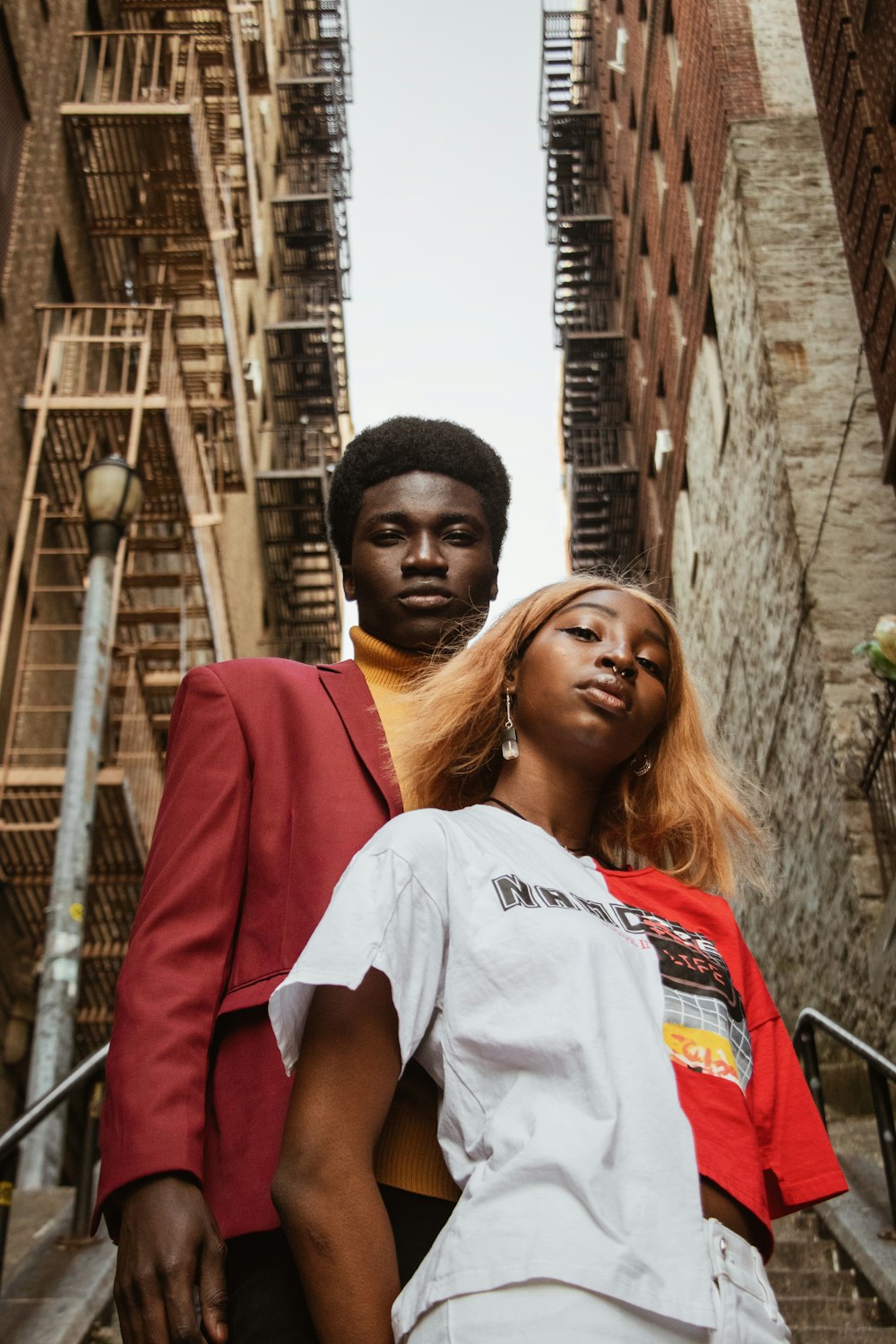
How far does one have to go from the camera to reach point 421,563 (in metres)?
3.19

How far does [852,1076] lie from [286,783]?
996 centimetres

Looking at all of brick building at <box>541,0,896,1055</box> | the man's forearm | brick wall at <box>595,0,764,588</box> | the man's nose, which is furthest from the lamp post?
brick wall at <box>595,0,764,588</box>

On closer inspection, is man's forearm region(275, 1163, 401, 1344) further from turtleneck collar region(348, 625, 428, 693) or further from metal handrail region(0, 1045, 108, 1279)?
metal handrail region(0, 1045, 108, 1279)

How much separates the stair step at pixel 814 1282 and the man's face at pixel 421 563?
413 cm

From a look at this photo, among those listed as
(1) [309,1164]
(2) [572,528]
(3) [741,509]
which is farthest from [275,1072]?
(2) [572,528]

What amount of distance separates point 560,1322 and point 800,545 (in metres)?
12.2

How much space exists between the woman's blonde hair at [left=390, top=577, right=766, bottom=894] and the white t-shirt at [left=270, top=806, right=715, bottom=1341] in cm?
38

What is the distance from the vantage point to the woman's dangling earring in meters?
2.69

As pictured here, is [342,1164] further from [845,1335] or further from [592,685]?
[845,1335]

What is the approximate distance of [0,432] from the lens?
487 inches

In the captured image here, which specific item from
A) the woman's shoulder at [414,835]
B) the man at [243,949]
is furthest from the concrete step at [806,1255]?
the woman's shoulder at [414,835]

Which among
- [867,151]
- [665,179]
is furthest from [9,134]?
[665,179]

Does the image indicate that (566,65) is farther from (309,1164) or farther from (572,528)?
(309,1164)

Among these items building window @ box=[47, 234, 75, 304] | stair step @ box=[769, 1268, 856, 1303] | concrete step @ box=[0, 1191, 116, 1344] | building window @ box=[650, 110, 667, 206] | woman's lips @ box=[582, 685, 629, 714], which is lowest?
stair step @ box=[769, 1268, 856, 1303]
